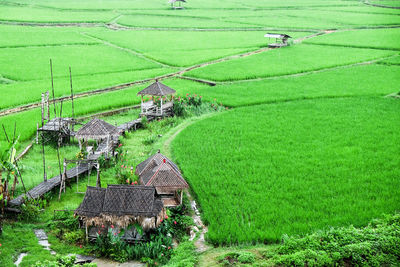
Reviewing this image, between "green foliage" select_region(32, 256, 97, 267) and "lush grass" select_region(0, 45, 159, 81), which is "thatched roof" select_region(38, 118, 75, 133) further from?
"lush grass" select_region(0, 45, 159, 81)

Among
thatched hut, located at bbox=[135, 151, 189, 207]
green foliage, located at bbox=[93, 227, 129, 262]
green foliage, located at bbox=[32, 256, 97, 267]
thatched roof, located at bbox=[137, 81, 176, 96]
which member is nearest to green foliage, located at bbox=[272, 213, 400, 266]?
thatched hut, located at bbox=[135, 151, 189, 207]

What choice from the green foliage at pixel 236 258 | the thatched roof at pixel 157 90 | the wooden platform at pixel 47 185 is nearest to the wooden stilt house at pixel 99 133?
the wooden platform at pixel 47 185

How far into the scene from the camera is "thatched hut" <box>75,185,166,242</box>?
9.45 metres

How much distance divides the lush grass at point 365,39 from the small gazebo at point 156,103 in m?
22.6

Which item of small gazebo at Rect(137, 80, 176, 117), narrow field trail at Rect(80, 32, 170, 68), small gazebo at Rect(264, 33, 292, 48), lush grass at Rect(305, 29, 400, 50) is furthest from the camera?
lush grass at Rect(305, 29, 400, 50)

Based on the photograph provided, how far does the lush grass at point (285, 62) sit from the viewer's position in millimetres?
25812

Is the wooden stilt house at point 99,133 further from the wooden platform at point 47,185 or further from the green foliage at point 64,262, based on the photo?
the green foliage at point 64,262

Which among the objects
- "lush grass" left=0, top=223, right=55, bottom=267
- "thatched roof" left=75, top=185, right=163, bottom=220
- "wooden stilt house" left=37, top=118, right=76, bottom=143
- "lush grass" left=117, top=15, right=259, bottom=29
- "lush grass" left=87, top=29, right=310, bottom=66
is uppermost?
"lush grass" left=117, top=15, right=259, bottom=29

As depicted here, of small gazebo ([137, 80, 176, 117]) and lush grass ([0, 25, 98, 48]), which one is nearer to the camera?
small gazebo ([137, 80, 176, 117])

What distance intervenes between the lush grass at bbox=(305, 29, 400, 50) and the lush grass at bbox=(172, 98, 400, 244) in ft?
58.5

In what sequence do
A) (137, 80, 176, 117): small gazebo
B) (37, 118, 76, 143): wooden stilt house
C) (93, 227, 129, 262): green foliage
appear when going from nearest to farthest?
1. (93, 227, 129, 262): green foliage
2. (37, 118, 76, 143): wooden stilt house
3. (137, 80, 176, 117): small gazebo

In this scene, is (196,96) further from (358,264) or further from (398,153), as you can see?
(358,264)

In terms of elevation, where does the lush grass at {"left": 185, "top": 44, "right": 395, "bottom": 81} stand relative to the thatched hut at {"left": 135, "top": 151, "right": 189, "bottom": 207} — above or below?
above

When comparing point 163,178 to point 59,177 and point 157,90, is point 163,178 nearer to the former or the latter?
point 59,177
